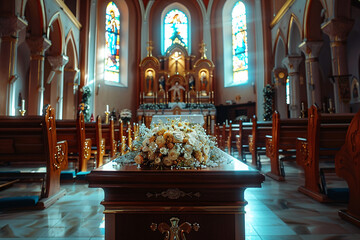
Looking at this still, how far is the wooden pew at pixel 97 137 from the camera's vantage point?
4.92 m

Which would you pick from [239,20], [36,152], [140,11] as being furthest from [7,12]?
[239,20]

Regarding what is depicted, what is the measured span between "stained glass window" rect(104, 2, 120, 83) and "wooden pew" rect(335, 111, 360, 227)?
1361 cm

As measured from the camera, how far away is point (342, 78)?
783 centimetres

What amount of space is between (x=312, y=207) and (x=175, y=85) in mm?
12442

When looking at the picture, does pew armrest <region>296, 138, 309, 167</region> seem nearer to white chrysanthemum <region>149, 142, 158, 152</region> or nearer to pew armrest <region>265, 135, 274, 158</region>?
pew armrest <region>265, 135, 274, 158</region>

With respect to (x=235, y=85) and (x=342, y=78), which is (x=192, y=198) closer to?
(x=342, y=78)

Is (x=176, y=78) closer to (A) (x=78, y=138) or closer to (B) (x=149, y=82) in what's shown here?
(B) (x=149, y=82)

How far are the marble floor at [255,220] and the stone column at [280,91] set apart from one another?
9244 mm

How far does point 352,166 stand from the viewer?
2602 mm

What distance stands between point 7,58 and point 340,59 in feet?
32.8

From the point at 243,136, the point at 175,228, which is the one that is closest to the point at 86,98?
the point at 243,136

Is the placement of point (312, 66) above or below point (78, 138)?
above

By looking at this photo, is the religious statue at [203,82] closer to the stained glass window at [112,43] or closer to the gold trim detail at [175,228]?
the stained glass window at [112,43]

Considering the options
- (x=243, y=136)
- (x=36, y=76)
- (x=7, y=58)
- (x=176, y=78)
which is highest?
(x=176, y=78)
